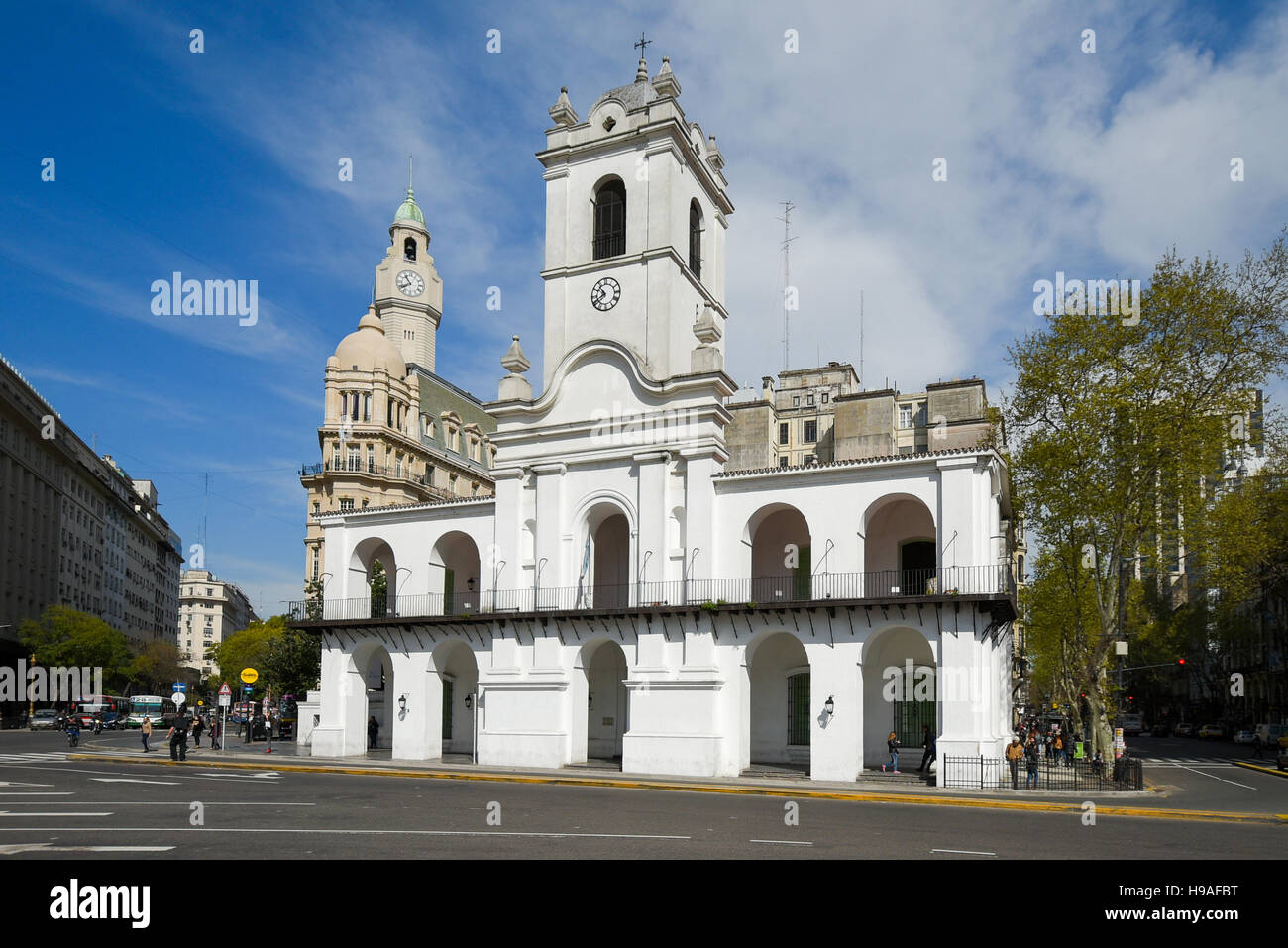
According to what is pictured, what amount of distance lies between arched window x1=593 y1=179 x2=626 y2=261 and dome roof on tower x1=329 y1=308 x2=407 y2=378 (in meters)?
40.7

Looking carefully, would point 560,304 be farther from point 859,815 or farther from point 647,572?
point 859,815

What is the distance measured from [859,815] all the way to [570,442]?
18.5 m

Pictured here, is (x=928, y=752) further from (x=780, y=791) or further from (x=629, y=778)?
(x=629, y=778)

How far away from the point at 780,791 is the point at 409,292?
7401cm

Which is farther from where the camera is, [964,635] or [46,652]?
[46,652]

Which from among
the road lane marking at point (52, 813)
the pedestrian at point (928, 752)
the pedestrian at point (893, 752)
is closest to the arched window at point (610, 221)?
the pedestrian at point (893, 752)

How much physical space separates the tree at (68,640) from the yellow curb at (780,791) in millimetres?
41287

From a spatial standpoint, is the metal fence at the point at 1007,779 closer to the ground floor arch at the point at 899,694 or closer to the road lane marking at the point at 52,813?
the ground floor arch at the point at 899,694

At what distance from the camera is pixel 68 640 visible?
72875 mm

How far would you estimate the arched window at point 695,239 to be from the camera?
39875 millimetres

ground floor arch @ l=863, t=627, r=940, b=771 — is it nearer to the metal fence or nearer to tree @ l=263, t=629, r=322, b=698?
the metal fence

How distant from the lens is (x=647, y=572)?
34.7 meters

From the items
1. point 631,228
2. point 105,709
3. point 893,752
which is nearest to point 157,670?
point 105,709
